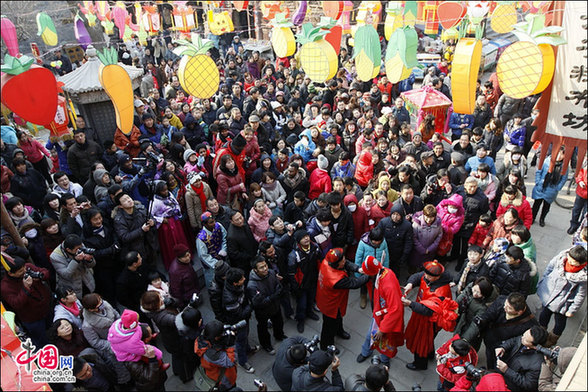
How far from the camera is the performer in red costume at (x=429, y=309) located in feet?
13.6

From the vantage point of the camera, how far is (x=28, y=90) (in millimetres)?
4641

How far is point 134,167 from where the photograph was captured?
616 centimetres

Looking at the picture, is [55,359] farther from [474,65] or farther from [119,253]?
[474,65]

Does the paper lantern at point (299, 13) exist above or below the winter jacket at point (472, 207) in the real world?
above

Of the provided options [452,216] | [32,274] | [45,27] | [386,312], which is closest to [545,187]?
[452,216]

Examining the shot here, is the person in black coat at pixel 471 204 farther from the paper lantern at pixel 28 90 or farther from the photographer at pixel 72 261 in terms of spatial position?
the paper lantern at pixel 28 90

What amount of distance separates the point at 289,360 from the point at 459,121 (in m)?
6.88

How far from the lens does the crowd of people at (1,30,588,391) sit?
3.81 m

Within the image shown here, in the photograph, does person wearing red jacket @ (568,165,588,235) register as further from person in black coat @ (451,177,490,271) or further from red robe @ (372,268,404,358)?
red robe @ (372,268,404,358)

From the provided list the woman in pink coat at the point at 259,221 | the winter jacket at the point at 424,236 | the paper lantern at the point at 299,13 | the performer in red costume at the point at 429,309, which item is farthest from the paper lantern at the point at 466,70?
the paper lantern at the point at 299,13

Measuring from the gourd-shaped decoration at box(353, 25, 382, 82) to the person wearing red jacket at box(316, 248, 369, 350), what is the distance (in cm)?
424

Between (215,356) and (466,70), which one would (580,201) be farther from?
(215,356)

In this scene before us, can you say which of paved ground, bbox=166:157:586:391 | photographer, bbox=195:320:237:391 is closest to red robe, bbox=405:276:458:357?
paved ground, bbox=166:157:586:391

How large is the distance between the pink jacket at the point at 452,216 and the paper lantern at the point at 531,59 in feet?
5.57
